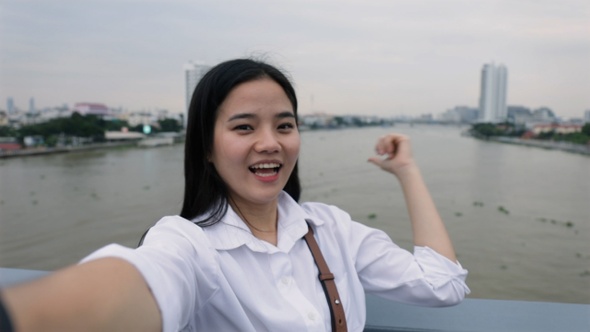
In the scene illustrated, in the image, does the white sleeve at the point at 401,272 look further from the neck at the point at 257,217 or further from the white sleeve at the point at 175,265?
the white sleeve at the point at 175,265

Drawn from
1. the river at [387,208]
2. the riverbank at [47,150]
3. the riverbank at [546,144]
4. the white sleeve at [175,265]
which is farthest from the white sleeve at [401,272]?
the riverbank at [546,144]

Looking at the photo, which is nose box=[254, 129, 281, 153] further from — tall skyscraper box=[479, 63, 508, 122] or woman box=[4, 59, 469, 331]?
tall skyscraper box=[479, 63, 508, 122]

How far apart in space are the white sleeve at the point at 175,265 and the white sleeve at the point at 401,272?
22 cm

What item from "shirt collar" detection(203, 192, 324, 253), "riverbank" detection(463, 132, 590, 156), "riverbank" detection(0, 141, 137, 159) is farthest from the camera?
"riverbank" detection(463, 132, 590, 156)

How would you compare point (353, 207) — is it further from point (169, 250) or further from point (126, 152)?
point (126, 152)

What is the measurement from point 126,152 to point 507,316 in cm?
1692

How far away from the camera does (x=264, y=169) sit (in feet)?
1.63

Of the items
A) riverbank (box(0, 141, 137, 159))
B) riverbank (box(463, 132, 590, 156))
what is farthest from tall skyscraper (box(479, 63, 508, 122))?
riverbank (box(0, 141, 137, 159))

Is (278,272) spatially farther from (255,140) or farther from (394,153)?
(394,153)

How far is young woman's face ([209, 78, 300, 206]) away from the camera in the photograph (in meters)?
0.48

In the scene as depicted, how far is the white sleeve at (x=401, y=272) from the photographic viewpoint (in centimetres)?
59

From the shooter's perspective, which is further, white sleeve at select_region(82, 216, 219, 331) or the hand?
the hand

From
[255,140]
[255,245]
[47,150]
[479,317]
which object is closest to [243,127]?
[255,140]

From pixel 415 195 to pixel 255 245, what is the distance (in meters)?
0.28
